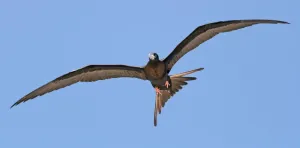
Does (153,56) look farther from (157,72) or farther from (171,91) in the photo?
(171,91)

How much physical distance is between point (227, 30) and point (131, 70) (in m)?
3.93

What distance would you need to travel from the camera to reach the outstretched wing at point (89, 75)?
28.5 meters

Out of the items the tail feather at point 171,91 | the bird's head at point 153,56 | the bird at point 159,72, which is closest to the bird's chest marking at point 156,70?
the bird at point 159,72

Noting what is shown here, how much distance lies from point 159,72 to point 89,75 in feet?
9.28

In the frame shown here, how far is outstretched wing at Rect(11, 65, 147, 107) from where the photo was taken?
2847 centimetres

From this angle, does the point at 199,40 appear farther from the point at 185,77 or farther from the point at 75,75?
the point at 75,75

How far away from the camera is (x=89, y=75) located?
94.5 ft

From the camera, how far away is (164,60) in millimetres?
28000

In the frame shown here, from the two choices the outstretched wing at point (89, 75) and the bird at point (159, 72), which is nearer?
the bird at point (159, 72)

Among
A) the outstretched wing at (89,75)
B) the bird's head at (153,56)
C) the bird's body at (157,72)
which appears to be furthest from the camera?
the outstretched wing at (89,75)

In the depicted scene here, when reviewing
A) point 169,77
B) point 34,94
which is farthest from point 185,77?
point 34,94

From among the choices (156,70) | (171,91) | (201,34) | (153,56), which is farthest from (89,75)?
(201,34)

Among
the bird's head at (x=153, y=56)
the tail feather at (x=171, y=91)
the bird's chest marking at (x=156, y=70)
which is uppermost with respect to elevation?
the bird's head at (x=153, y=56)

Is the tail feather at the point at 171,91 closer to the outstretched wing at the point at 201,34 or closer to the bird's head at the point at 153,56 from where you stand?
the outstretched wing at the point at 201,34
